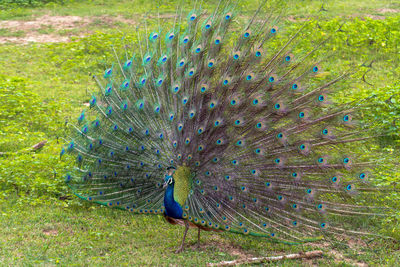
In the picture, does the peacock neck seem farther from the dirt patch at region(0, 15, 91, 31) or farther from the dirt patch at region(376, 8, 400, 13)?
the dirt patch at region(376, 8, 400, 13)

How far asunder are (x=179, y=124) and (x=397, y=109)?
460cm

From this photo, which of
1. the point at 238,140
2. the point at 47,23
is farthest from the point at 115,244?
the point at 47,23

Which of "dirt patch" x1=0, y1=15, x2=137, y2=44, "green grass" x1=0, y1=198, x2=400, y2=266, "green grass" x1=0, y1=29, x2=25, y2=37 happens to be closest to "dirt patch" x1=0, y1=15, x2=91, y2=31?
"dirt patch" x1=0, y1=15, x2=137, y2=44

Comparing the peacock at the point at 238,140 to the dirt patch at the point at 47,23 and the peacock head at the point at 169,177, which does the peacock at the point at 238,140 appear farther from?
the dirt patch at the point at 47,23

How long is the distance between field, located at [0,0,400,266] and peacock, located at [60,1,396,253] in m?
0.37

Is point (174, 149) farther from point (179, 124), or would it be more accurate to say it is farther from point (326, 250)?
point (326, 250)

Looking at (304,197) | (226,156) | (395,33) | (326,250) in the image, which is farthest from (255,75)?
(395,33)

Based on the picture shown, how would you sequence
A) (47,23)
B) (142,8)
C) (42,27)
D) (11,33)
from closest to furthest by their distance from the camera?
1. (11,33)
2. (42,27)
3. (47,23)
4. (142,8)

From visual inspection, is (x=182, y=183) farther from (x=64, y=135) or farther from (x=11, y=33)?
(x=11, y=33)

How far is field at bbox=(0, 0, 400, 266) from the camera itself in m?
5.52

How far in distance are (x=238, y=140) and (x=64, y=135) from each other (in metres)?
3.51

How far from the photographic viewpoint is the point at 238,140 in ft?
18.1

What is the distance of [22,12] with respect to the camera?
16.1 metres

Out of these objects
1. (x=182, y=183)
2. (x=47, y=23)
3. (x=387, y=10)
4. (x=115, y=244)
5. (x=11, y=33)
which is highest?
(x=387, y=10)
